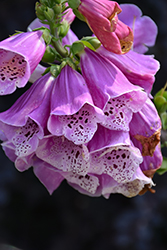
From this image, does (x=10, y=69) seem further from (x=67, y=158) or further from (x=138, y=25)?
(x=138, y=25)

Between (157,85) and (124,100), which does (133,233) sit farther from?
(124,100)

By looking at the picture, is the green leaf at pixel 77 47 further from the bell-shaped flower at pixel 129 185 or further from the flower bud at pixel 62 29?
the bell-shaped flower at pixel 129 185

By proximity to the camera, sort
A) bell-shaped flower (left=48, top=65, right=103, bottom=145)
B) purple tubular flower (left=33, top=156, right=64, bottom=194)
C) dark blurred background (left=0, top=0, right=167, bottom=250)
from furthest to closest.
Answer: dark blurred background (left=0, top=0, right=167, bottom=250), purple tubular flower (left=33, top=156, right=64, bottom=194), bell-shaped flower (left=48, top=65, right=103, bottom=145)

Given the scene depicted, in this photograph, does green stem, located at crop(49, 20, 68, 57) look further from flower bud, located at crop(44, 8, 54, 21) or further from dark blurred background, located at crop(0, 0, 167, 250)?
dark blurred background, located at crop(0, 0, 167, 250)

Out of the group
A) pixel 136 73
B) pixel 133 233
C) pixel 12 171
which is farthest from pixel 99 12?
pixel 133 233

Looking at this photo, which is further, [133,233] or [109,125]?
[133,233]

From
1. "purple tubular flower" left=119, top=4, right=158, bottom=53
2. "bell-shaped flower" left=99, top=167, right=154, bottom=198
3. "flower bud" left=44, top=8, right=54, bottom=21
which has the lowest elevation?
"bell-shaped flower" left=99, top=167, right=154, bottom=198

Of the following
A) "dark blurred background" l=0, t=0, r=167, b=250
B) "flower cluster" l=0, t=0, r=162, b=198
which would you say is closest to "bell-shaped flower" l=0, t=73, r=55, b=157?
"flower cluster" l=0, t=0, r=162, b=198
